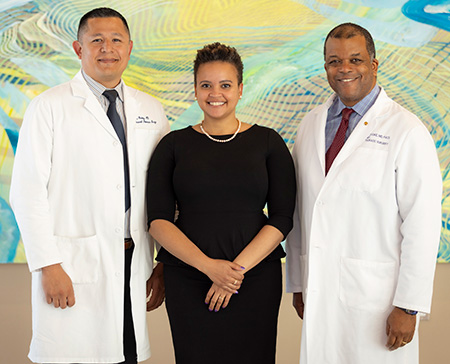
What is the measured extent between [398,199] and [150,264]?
101 centimetres

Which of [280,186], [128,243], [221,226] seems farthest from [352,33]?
[128,243]

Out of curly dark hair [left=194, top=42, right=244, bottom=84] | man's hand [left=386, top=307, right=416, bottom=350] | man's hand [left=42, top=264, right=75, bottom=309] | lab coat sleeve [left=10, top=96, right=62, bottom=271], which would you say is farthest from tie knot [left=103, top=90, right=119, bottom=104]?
man's hand [left=386, top=307, right=416, bottom=350]

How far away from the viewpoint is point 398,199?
1887 millimetres

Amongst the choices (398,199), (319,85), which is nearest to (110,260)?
(398,199)

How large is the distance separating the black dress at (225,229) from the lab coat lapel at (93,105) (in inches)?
10.0

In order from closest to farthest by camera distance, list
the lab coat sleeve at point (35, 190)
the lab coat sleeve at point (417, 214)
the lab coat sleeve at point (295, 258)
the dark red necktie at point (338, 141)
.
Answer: the lab coat sleeve at point (417, 214), the lab coat sleeve at point (35, 190), the dark red necktie at point (338, 141), the lab coat sleeve at point (295, 258)

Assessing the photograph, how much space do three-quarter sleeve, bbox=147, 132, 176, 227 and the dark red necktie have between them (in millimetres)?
599

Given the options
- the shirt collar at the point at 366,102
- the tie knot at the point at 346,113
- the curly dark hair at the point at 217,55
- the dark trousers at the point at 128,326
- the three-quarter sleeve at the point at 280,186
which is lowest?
the dark trousers at the point at 128,326

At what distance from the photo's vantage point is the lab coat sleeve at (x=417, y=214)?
6.01 ft

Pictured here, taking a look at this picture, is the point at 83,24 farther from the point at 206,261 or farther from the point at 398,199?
the point at 398,199

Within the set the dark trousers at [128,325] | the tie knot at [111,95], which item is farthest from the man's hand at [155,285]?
the tie knot at [111,95]

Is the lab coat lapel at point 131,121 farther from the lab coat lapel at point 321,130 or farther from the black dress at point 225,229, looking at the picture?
the lab coat lapel at point 321,130

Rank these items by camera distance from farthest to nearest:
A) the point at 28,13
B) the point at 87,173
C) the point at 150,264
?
the point at 28,13 < the point at 150,264 < the point at 87,173

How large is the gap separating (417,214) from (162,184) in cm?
93
